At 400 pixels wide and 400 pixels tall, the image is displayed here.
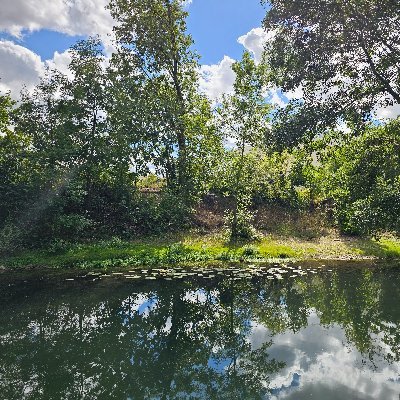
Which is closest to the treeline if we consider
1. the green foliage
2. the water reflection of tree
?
the green foliage

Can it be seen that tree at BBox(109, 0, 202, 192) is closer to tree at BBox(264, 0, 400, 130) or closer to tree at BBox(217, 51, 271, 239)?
tree at BBox(217, 51, 271, 239)

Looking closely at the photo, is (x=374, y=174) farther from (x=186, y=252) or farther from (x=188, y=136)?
(x=188, y=136)

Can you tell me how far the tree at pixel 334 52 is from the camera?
52.6 ft

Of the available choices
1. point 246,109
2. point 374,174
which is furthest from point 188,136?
point 374,174

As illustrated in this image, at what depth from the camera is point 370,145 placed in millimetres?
18984

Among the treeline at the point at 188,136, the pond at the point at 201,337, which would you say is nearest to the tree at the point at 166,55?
the treeline at the point at 188,136

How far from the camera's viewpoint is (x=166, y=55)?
128ft

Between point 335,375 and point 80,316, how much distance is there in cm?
971

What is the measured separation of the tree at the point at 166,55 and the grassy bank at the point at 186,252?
911cm

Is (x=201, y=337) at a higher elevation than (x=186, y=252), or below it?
below

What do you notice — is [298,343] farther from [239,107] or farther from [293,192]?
[293,192]

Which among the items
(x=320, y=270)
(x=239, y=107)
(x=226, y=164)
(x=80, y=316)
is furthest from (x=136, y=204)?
(x=80, y=316)

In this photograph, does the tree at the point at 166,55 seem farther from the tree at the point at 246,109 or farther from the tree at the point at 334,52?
the tree at the point at 334,52

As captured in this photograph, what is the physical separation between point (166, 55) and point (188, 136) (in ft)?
29.1
